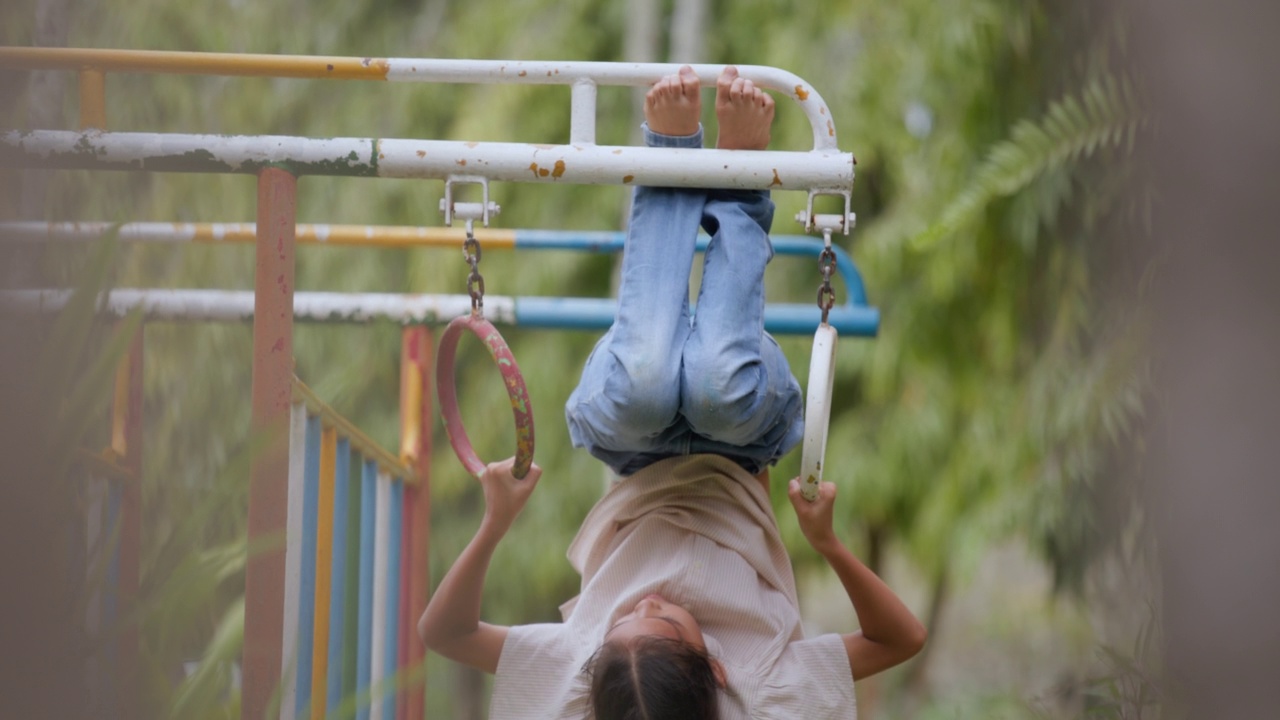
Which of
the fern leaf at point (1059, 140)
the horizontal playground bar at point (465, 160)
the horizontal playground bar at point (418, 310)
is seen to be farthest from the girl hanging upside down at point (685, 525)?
the fern leaf at point (1059, 140)

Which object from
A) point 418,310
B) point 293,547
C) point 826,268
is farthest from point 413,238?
point 826,268

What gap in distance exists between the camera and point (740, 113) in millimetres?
1499

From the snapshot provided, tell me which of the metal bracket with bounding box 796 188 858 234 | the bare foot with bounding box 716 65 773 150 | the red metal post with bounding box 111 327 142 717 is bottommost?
the red metal post with bounding box 111 327 142 717

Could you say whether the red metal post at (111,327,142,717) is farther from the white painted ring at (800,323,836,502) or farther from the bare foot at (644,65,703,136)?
the white painted ring at (800,323,836,502)

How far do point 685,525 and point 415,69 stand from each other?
0.73 metres

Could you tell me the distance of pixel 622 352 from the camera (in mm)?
1552

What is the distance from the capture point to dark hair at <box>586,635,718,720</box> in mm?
1547

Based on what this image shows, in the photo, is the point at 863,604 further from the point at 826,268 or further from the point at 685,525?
the point at 826,268

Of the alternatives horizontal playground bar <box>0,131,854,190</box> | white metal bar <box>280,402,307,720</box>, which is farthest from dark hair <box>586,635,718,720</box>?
horizontal playground bar <box>0,131,854,190</box>

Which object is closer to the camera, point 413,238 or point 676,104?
point 676,104

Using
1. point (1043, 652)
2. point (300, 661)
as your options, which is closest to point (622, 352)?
point (300, 661)

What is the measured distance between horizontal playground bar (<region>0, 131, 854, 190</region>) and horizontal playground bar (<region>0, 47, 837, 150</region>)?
7 cm

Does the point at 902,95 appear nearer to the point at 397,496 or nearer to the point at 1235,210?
the point at 397,496

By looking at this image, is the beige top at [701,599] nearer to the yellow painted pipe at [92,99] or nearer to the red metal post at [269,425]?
the red metal post at [269,425]
